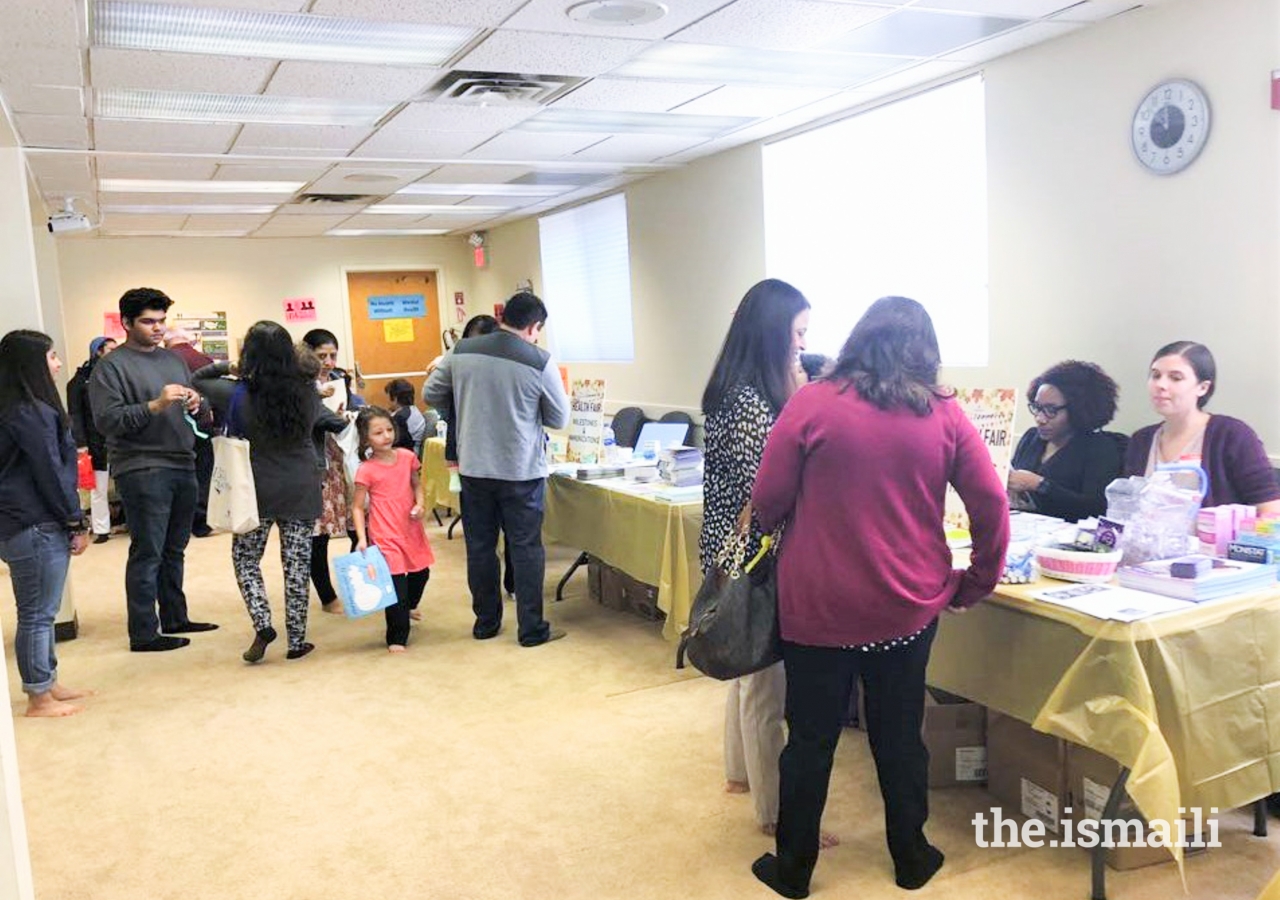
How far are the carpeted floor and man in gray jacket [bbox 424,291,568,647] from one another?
347 millimetres

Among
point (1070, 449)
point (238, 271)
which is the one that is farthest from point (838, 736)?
point (238, 271)

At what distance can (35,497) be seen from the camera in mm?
3461

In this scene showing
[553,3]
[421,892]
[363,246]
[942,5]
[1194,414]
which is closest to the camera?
[421,892]

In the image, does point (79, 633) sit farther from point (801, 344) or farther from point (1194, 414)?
point (1194, 414)

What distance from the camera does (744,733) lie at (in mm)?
2578

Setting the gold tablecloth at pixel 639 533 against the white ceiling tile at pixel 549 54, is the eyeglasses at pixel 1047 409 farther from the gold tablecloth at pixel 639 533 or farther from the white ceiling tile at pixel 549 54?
the white ceiling tile at pixel 549 54

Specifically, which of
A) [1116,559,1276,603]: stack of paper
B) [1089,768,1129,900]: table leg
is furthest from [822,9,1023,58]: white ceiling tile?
[1089,768,1129,900]: table leg

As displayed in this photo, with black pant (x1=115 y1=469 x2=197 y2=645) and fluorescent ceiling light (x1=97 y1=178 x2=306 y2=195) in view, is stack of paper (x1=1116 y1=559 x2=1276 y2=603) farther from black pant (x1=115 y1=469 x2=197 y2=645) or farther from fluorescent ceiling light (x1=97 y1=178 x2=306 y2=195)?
fluorescent ceiling light (x1=97 y1=178 x2=306 y2=195)

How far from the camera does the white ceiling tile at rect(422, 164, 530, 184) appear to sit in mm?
6047

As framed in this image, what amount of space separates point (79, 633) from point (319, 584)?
1146mm

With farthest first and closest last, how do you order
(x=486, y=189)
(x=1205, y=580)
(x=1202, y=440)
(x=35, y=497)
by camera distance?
(x=486, y=189)
(x=35, y=497)
(x=1202, y=440)
(x=1205, y=580)

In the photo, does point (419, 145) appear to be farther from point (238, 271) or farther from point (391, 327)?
point (391, 327)

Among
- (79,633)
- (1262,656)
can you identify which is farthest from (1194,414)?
(79,633)

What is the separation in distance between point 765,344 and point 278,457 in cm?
242
